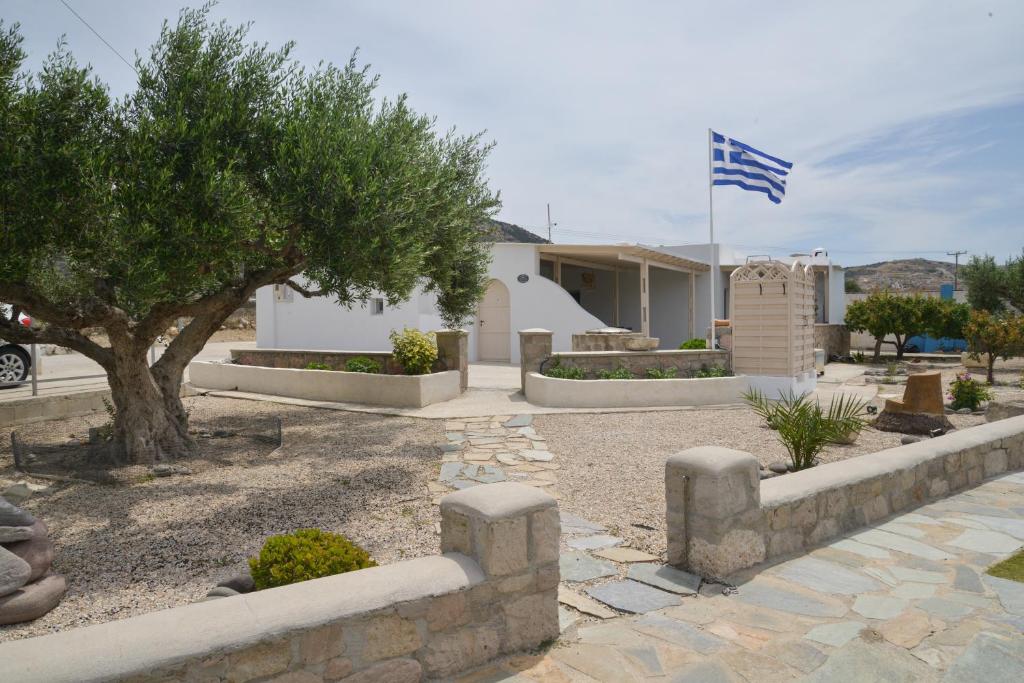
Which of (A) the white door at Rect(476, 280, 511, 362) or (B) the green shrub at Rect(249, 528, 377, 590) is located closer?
(B) the green shrub at Rect(249, 528, 377, 590)

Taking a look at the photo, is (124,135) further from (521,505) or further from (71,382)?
(71,382)

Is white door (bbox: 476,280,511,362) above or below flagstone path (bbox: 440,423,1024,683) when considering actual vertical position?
above

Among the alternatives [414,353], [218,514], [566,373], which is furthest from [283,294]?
[218,514]

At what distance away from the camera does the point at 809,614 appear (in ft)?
11.6

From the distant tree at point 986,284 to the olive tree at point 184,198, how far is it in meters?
23.0

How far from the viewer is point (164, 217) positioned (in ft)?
19.0

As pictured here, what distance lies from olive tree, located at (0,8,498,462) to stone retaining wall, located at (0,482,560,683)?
157 inches

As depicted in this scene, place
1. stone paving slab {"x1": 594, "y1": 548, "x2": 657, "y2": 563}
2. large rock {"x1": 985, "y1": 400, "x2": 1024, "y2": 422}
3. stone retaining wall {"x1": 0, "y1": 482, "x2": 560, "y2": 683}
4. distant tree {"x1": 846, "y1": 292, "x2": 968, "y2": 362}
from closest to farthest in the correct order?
stone retaining wall {"x1": 0, "y1": 482, "x2": 560, "y2": 683}, stone paving slab {"x1": 594, "y1": 548, "x2": 657, "y2": 563}, large rock {"x1": 985, "y1": 400, "x2": 1024, "y2": 422}, distant tree {"x1": 846, "y1": 292, "x2": 968, "y2": 362}

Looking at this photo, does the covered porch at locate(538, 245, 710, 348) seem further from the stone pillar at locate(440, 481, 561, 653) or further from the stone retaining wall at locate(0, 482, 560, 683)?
the stone retaining wall at locate(0, 482, 560, 683)

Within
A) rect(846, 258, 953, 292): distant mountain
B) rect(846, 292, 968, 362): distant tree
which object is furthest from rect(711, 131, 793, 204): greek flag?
rect(846, 258, 953, 292): distant mountain

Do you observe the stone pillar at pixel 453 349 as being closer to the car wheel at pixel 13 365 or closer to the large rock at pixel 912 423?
the large rock at pixel 912 423

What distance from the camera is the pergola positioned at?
17641 mm

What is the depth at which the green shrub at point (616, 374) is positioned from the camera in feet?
39.9

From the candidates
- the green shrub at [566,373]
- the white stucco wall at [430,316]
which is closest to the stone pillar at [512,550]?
the green shrub at [566,373]
